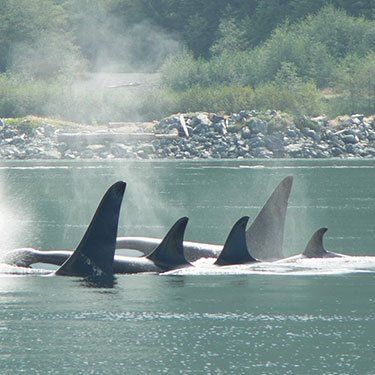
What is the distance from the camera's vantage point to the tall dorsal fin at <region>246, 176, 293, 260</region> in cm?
6203

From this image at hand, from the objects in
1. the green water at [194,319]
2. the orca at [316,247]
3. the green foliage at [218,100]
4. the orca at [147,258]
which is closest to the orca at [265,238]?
the orca at [316,247]

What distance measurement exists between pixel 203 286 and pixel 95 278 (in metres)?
3.20

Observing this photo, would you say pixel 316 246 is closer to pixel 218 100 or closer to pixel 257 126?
pixel 257 126

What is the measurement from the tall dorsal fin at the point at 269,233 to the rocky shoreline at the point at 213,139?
344 feet

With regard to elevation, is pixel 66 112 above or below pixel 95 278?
above

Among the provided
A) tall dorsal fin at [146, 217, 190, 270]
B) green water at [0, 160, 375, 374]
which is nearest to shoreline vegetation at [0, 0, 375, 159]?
green water at [0, 160, 375, 374]

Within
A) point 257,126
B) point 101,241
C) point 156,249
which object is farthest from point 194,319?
point 257,126

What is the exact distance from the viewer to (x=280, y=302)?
167 feet

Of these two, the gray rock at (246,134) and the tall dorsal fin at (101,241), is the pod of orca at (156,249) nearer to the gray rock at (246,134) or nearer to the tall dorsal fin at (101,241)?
the tall dorsal fin at (101,241)

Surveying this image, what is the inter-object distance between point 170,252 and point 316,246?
5288 millimetres

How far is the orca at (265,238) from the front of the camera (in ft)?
200

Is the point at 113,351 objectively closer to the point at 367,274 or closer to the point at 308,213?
the point at 367,274

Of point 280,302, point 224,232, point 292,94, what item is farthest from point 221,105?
point 280,302

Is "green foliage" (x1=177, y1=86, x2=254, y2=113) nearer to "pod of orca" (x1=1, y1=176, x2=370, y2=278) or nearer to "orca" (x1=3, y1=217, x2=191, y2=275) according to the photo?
"pod of orca" (x1=1, y1=176, x2=370, y2=278)
